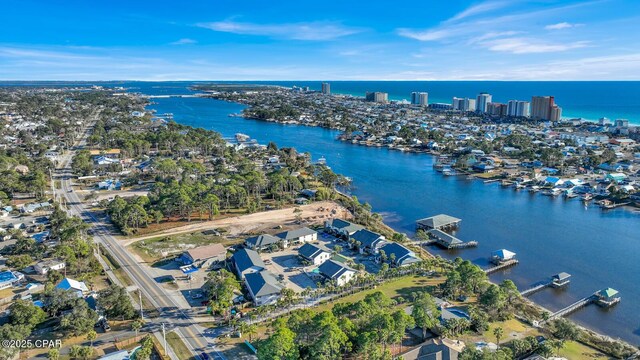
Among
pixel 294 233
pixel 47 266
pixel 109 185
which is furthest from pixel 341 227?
pixel 109 185

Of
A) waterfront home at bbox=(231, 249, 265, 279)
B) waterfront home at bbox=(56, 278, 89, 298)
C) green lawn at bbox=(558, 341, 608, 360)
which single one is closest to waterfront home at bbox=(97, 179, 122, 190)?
waterfront home at bbox=(56, 278, 89, 298)

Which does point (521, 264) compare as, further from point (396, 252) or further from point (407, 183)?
point (407, 183)

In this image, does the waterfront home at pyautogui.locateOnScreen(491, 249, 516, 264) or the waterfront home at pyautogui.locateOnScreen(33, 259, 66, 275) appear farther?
the waterfront home at pyautogui.locateOnScreen(491, 249, 516, 264)

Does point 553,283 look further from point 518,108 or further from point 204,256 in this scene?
point 518,108

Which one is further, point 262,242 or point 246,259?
point 262,242

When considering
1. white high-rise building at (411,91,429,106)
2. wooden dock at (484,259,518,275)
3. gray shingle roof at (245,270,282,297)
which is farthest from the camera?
white high-rise building at (411,91,429,106)

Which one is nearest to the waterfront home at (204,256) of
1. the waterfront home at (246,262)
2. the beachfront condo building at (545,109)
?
the waterfront home at (246,262)

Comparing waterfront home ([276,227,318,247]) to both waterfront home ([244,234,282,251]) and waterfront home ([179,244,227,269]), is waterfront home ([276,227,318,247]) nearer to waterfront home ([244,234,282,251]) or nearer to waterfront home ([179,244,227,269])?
waterfront home ([244,234,282,251])

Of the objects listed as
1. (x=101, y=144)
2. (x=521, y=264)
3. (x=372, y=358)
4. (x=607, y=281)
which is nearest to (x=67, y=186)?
(x=101, y=144)
